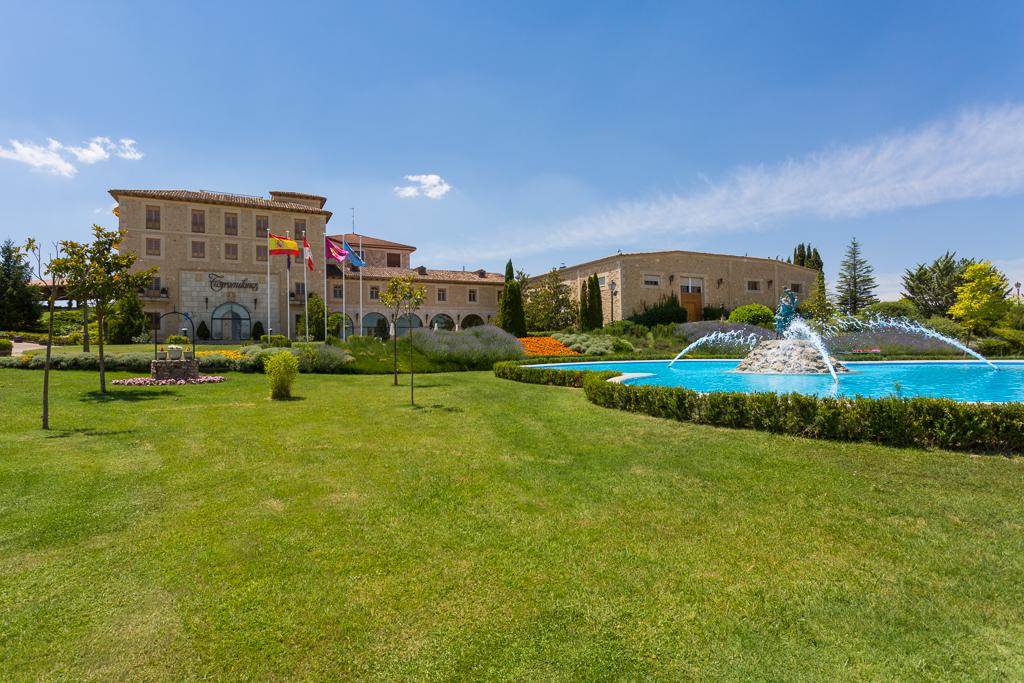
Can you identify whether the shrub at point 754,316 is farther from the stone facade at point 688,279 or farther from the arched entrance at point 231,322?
the arched entrance at point 231,322

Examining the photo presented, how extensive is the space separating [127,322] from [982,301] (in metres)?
49.0

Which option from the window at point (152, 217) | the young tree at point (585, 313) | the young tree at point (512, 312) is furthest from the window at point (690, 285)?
the window at point (152, 217)

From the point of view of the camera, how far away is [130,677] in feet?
8.19

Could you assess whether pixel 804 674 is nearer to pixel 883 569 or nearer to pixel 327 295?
pixel 883 569

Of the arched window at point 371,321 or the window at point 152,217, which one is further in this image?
the arched window at point 371,321

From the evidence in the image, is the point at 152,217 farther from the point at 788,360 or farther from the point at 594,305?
the point at 788,360

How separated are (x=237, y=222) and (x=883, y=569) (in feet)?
138

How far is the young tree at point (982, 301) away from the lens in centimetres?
2994

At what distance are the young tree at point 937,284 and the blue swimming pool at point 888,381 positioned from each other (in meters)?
28.5

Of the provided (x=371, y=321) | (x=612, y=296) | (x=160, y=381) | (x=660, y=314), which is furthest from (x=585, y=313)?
(x=160, y=381)

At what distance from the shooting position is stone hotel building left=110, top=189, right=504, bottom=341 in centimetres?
3503

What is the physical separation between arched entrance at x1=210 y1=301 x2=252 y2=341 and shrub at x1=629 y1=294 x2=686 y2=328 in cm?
2805

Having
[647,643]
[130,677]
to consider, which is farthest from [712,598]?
[130,677]

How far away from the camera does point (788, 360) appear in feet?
53.6
